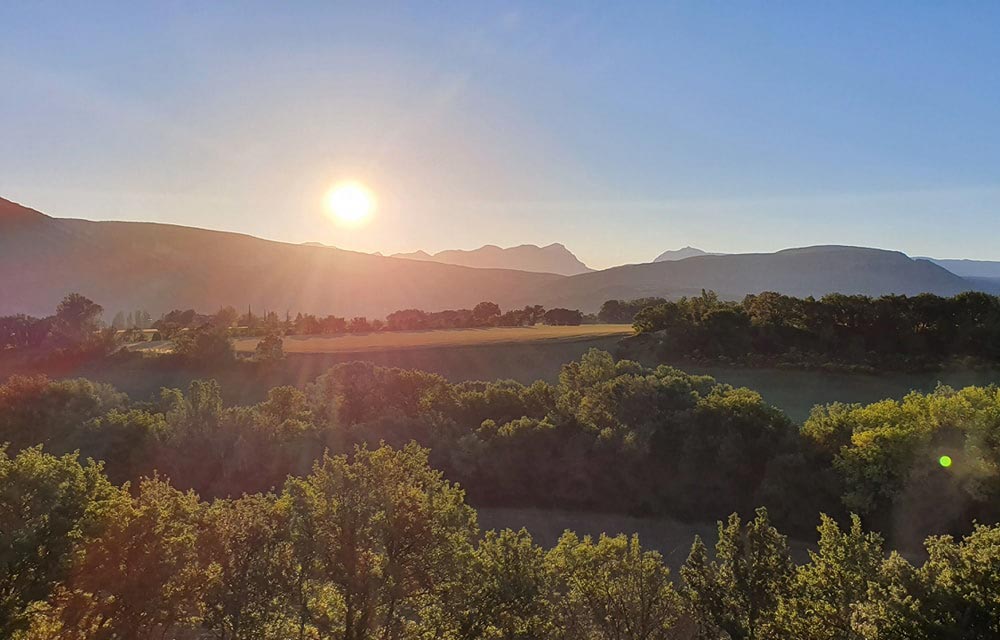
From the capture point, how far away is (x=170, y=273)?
153 meters

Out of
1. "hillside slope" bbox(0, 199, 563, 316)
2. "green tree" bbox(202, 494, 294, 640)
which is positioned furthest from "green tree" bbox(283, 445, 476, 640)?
"hillside slope" bbox(0, 199, 563, 316)

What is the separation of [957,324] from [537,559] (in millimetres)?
35663

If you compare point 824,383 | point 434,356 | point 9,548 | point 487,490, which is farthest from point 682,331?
point 9,548

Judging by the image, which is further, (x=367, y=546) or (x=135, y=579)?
(x=367, y=546)

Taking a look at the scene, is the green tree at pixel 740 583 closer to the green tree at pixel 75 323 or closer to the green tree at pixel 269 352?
the green tree at pixel 269 352

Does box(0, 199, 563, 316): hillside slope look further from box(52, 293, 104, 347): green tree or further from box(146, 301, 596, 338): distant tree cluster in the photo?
box(52, 293, 104, 347): green tree

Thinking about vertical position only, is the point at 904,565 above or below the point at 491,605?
above

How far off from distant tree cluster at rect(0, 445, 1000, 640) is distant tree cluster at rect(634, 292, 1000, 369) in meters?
28.4

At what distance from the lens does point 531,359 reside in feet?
145

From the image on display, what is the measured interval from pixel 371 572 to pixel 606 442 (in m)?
13.6

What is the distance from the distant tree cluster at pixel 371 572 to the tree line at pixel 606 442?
9.06m

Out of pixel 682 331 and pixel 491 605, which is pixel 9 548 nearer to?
pixel 491 605

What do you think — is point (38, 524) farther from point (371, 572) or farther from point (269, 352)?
point (269, 352)

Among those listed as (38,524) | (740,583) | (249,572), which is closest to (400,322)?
(249,572)
